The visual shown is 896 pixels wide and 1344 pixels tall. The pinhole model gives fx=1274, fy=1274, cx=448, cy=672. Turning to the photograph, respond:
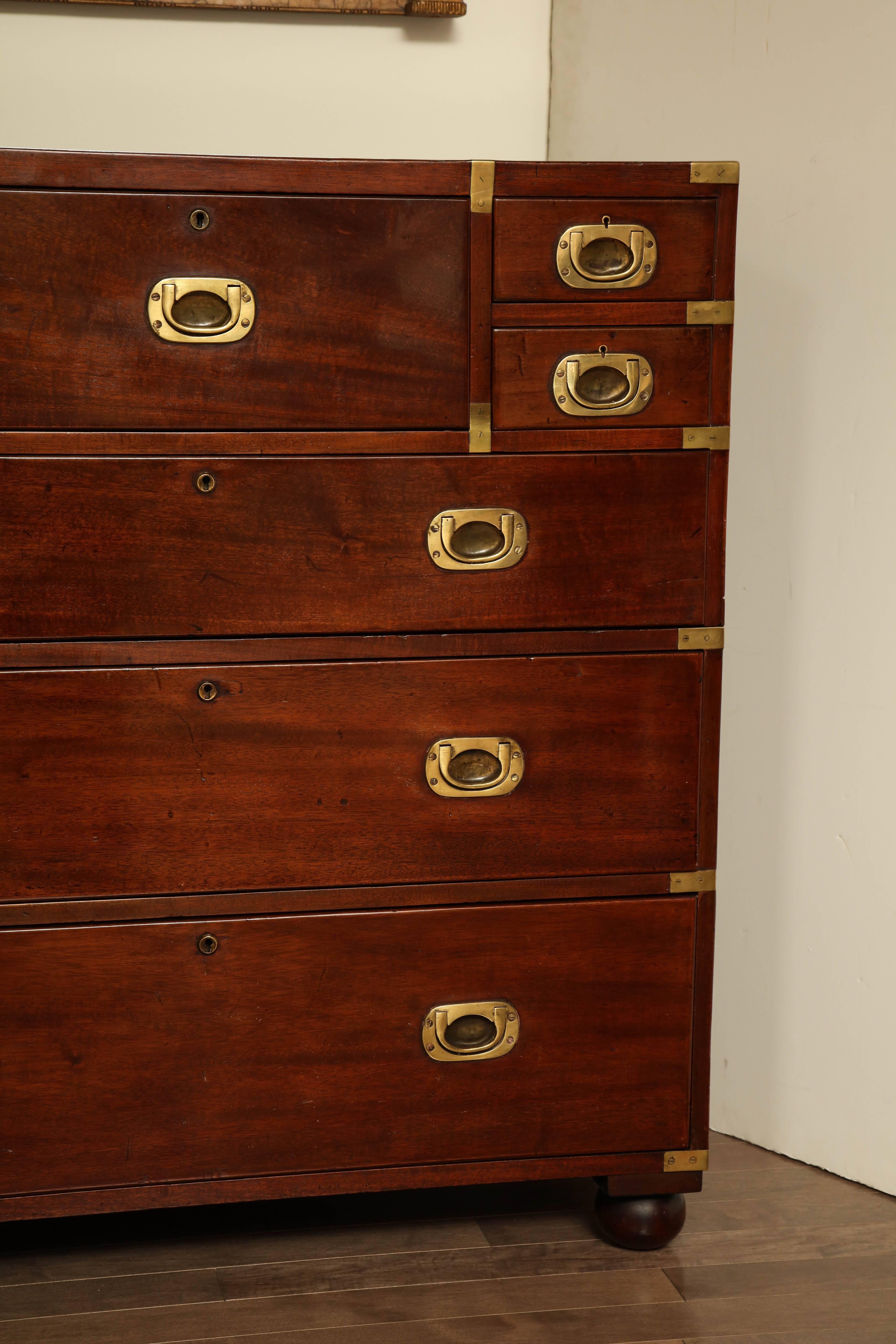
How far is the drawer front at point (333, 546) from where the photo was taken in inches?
53.7

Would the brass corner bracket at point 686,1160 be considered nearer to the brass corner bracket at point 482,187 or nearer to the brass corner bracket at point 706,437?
the brass corner bracket at point 706,437

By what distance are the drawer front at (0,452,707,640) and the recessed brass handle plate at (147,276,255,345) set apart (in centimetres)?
13

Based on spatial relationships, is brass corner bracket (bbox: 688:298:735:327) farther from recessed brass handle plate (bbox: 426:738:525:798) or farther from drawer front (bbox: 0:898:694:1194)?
A: drawer front (bbox: 0:898:694:1194)

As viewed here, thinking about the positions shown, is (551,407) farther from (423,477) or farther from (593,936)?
(593,936)

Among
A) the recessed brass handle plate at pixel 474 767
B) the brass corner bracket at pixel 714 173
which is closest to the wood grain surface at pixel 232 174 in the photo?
the brass corner bracket at pixel 714 173

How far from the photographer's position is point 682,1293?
152cm

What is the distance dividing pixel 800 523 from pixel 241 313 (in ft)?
2.85

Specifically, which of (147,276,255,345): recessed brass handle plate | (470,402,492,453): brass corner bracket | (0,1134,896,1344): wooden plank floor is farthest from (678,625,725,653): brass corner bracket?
(0,1134,896,1344): wooden plank floor

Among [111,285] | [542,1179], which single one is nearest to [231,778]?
[111,285]

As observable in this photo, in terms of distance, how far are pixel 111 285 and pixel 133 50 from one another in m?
0.73

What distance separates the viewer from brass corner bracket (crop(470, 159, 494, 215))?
1.36 m

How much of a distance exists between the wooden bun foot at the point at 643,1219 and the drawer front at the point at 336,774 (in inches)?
17.4

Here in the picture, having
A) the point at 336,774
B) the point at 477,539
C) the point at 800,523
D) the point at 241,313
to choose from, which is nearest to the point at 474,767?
the point at 336,774

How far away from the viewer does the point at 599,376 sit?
4.68 feet
